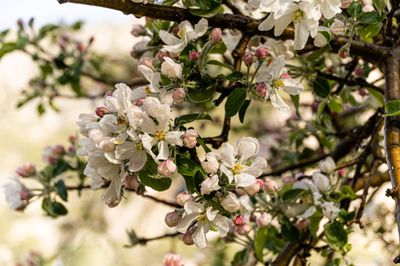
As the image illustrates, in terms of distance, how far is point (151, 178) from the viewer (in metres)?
0.82

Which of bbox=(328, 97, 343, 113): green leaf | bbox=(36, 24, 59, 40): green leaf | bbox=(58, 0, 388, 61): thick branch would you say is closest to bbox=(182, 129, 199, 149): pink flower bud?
bbox=(58, 0, 388, 61): thick branch

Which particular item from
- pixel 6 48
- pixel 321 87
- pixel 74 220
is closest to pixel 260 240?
pixel 321 87

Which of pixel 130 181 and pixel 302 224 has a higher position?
pixel 130 181

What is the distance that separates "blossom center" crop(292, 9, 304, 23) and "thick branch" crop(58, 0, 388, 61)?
0.15 metres

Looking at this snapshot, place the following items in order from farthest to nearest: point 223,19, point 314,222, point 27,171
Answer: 1. point 27,171
2. point 314,222
3. point 223,19

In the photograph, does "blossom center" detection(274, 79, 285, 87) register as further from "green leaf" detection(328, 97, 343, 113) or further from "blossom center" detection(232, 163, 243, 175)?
"green leaf" detection(328, 97, 343, 113)

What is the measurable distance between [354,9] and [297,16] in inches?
5.1

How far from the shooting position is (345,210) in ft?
3.69

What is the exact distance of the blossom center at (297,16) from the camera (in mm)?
826

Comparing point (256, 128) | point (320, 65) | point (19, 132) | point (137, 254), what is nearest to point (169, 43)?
point (320, 65)

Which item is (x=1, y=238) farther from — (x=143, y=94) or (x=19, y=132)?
(x=143, y=94)

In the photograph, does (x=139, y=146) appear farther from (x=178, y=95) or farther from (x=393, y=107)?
(x=393, y=107)

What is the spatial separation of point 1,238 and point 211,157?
597 cm

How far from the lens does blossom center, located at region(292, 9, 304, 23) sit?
83cm
